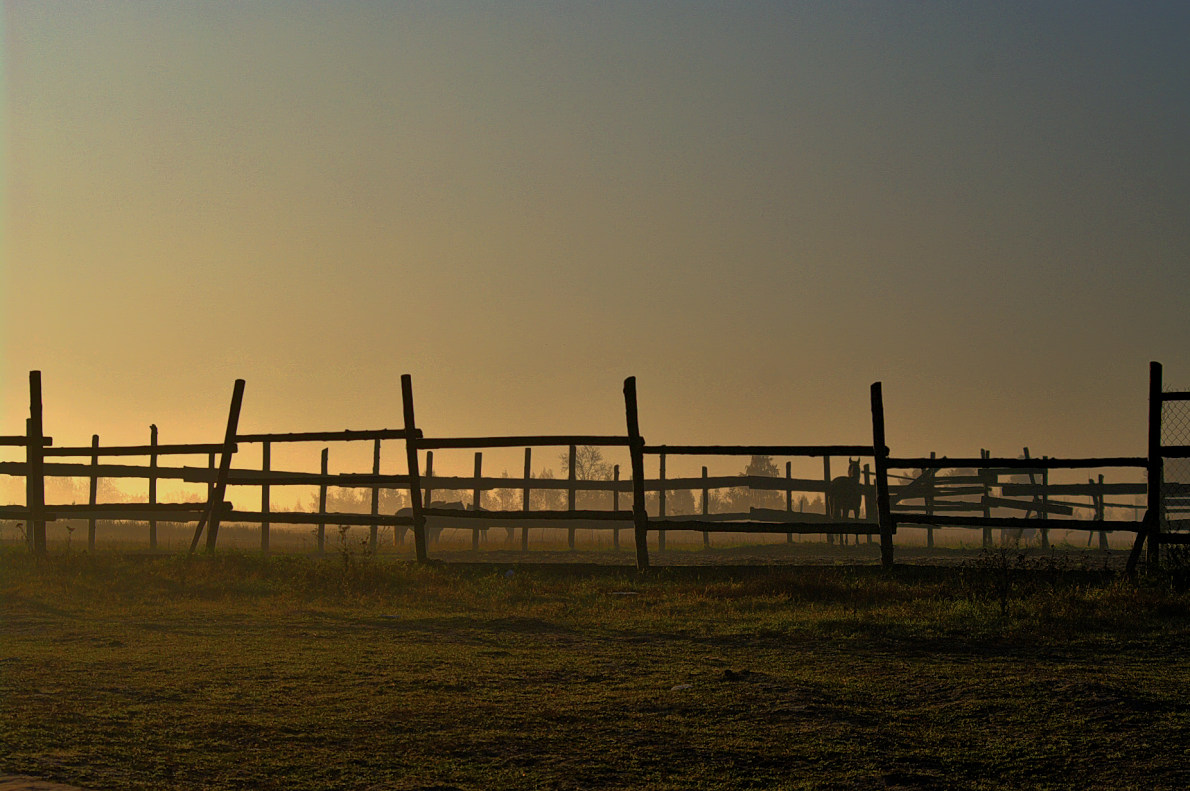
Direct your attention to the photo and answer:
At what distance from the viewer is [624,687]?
6602 mm

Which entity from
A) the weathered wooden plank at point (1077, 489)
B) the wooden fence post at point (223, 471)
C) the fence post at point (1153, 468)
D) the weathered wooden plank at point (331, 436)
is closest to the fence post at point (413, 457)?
the weathered wooden plank at point (331, 436)

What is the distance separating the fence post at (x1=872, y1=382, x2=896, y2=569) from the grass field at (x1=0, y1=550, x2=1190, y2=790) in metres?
1.41

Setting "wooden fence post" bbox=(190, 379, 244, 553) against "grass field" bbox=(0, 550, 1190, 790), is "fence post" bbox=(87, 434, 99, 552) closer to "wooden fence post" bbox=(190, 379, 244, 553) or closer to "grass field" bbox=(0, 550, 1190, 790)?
"wooden fence post" bbox=(190, 379, 244, 553)

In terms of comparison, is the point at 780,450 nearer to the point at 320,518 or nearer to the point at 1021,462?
the point at 1021,462

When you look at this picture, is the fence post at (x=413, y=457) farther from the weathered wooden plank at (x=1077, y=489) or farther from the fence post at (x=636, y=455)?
the weathered wooden plank at (x=1077, y=489)

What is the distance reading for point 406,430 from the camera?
1508 centimetres

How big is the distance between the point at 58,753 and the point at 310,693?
1651 millimetres

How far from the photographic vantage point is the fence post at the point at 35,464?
54.3ft

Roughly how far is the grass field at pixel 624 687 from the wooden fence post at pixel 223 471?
391 centimetres

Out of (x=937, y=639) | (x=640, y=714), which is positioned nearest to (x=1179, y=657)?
(x=937, y=639)

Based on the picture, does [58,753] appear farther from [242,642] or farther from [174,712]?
[242,642]

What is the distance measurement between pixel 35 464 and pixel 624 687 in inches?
521

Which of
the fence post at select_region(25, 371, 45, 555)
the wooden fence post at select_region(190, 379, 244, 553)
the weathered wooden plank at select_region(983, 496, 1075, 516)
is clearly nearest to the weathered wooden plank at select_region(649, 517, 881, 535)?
the wooden fence post at select_region(190, 379, 244, 553)

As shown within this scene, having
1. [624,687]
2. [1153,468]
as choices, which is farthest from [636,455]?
[624,687]
